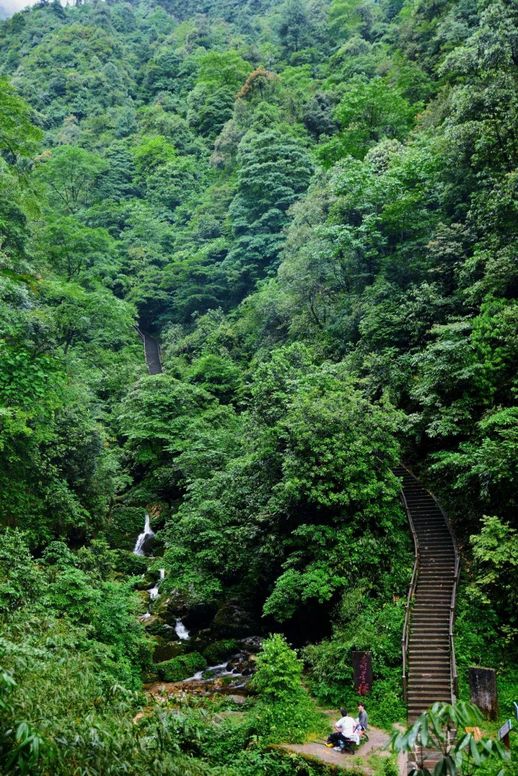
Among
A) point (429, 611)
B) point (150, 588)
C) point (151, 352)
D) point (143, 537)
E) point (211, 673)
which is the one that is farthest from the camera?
point (151, 352)

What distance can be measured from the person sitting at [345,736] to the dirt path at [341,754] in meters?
0.14

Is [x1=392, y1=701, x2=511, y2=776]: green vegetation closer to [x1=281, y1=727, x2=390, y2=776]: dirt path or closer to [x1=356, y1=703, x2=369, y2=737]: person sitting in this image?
[x1=281, y1=727, x2=390, y2=776]: dirt path

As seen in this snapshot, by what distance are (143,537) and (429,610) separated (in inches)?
550

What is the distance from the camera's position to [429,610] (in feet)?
52.3

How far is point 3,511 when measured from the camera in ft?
60.6

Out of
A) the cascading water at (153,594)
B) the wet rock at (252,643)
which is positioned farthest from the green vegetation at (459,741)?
the cascading water at (153,594)

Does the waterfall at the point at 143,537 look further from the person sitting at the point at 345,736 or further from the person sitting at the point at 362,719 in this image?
the person sitting at the point at 345,736

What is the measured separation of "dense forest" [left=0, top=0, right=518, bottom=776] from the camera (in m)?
13.1

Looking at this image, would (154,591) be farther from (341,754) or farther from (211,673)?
(341,754)

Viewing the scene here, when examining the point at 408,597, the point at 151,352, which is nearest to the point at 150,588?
the point at 408,597

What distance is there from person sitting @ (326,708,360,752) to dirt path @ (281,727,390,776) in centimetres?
14

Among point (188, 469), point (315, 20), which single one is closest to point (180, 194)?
point (315, 20)

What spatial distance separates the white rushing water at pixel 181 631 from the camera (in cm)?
2012

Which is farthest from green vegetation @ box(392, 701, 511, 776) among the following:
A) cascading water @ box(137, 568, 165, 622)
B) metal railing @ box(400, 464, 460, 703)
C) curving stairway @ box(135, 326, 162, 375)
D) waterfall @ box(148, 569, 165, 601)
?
curving stairway @ box(135, 326, 162, 375)
